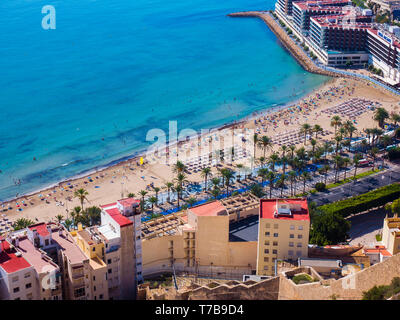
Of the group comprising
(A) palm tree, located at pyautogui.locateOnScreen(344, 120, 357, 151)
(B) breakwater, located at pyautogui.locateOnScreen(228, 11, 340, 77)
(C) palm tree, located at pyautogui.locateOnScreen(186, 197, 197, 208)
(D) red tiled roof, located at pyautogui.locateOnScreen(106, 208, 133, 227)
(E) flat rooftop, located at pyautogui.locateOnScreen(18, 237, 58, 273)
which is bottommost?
(C) palm tree, located at pyautogui.locateOnScreen(186, 197, 197, 208)

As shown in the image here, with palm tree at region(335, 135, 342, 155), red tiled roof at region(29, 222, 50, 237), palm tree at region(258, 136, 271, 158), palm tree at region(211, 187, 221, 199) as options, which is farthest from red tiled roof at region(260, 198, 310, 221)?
palm tree at region(335, 135, 342, 155)

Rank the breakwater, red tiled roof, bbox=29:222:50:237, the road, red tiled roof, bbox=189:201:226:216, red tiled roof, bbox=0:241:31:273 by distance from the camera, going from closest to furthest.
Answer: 1. red tiled roof, bbox=0:241:31:273
2. red tiled roof, bbox=29:222:50:237
3. red tiled roof, bbox=189:201:226:216
4. the road
5. the breakwater

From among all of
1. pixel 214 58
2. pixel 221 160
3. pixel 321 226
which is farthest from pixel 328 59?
pixel 321 226

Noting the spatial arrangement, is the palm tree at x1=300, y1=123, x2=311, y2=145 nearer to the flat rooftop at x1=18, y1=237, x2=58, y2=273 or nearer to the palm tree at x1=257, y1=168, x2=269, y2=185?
the palm tree at x1=257, y1=168, x2=269, y2=185

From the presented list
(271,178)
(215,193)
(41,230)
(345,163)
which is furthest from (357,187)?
(41,230)

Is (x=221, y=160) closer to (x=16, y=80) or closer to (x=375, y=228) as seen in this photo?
(x=375, y=228)

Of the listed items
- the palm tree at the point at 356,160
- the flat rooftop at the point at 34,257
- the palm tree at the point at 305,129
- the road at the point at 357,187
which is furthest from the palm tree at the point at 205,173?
the flat rooftop at the point at 34,257
